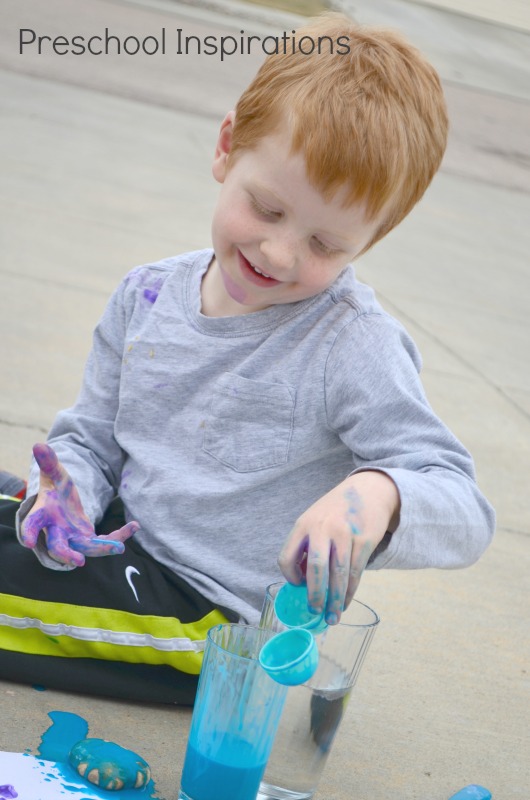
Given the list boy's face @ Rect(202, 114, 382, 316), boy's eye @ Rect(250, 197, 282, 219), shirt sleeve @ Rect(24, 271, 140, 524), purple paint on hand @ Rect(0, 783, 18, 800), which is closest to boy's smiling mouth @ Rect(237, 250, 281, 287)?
boy's face @ Rect(202, 114, 382, 316)

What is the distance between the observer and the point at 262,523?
2.05 metres

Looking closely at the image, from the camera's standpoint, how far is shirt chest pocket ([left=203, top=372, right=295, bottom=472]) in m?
2.01

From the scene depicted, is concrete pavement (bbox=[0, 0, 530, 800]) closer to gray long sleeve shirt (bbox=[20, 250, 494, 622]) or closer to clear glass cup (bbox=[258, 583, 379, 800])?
clear glass cup (bbox=[258, 583, 379, 800])

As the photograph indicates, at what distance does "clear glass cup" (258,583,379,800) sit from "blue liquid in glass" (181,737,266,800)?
2.6 inches

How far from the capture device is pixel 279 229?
1874 mm

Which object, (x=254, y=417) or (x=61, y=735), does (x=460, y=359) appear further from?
(x=61, y=735)

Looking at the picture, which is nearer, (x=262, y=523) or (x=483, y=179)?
(x=262, y=523)

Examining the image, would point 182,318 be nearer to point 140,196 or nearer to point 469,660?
point 469,660

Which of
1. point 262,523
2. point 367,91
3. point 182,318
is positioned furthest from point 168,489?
point 367,91

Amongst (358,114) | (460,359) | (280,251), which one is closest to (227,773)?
(280,251)

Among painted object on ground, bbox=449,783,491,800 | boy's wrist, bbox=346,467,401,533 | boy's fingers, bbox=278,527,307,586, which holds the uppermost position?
boy's wrist, bbox=346,467,401,533

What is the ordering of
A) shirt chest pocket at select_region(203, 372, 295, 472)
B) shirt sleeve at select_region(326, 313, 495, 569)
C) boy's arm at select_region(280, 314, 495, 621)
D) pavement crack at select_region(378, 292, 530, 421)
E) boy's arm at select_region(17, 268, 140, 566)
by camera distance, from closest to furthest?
1. boy's arm at select_region(280, 314, 495, 621)
2. shirt sleeve at select_region(326, 313, 495, 569)
3. shirt chest pocket at select_region(203, 372, 295, 472)
4. boy's arm at select_region(17, 268, 140, 566)
5. pavement crack at select_region(378, 292, 530, 421)

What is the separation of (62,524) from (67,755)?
1.31 ft

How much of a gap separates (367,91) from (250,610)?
964 mm
